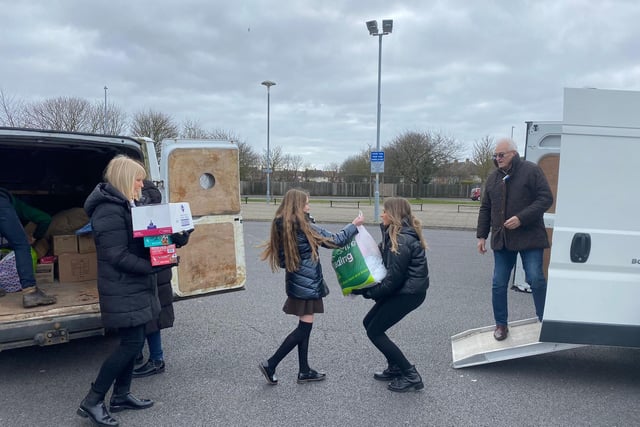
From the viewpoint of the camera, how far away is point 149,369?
3.89m

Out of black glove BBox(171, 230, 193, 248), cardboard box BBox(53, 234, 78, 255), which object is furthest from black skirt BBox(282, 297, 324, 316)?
cardboard box BBox(53, 234, 78, 255)

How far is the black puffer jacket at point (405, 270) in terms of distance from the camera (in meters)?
3.49

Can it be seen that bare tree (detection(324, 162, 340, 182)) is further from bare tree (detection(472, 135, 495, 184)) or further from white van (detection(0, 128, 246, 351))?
white van (detection(0, 128, 246, 351))

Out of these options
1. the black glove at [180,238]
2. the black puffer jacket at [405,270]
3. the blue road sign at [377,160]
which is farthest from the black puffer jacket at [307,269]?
the blue road sign at [377,160]

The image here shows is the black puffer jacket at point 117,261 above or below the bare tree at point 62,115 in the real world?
below

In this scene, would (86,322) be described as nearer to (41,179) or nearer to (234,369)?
(234,369)

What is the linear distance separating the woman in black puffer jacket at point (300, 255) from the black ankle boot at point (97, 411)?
1154mm

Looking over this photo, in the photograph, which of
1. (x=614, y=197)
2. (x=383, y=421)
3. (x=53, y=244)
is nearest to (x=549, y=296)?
(x=614, y=197)

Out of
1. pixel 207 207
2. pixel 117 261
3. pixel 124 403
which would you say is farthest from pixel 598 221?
pixel 124 403

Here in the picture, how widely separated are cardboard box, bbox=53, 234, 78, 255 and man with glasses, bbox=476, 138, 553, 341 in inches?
182

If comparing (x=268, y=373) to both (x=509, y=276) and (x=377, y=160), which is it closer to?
(x=509, y=276)

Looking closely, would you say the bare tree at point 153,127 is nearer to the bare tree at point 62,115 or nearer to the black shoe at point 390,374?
the bare tree at point 62,115

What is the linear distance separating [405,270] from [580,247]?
1.36 meters

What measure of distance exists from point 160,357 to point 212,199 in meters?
1.52
